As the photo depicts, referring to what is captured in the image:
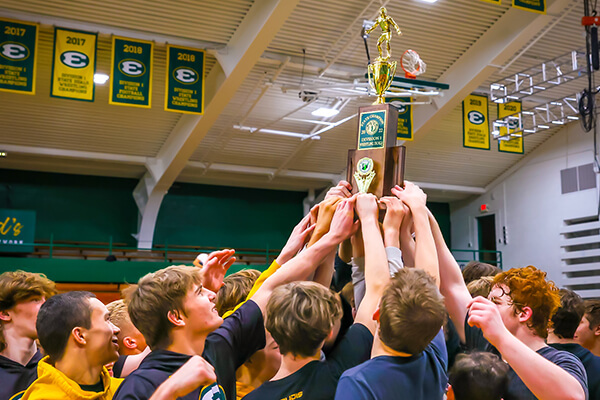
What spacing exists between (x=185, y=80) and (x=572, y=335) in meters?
9.30

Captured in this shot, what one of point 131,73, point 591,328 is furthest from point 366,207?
point 131,73

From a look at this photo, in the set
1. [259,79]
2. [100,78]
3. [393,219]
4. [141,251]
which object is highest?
[259,79]

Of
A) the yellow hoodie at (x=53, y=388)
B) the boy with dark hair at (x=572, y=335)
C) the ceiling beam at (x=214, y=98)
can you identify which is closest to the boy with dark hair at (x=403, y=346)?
the yellow hoodie at (x=53, y=388)

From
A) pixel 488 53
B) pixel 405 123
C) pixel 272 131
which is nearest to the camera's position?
pixel 488 53

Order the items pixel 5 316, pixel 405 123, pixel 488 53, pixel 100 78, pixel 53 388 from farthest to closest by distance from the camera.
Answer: pixel 405 123, pixel 488 53, pixel 100 78, pixel 5 316, pixel 53 388

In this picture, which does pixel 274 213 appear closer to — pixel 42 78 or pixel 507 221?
pixel 507 221

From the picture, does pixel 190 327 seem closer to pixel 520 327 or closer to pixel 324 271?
pixel 324 271

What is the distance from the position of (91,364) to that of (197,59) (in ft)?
31.7

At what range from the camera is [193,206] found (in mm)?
18125

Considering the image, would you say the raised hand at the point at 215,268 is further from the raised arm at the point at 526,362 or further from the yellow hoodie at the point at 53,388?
the raised arm at the point at 526,362

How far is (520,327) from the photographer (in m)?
2.52

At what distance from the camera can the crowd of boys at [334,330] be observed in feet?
6.29

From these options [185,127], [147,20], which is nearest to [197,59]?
[147,20]

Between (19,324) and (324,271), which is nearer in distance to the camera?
(324,271)
